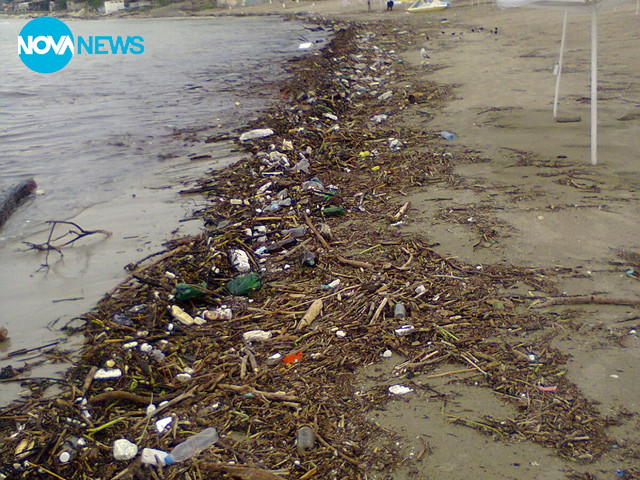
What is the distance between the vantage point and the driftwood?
19.8ft

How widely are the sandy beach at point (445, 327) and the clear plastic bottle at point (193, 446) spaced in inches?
2.2

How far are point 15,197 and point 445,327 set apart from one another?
18.2 ft

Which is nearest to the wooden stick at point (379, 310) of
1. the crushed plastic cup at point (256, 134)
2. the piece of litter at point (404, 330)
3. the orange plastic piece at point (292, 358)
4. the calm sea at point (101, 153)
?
the piece of litter at point (404, 330)

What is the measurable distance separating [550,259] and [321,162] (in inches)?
132

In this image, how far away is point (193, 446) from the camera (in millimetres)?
2549

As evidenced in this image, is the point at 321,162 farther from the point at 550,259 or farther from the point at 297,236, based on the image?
the point at 550,259

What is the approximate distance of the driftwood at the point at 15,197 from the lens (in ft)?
19.8

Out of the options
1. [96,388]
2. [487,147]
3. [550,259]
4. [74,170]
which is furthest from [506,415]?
[74,170]

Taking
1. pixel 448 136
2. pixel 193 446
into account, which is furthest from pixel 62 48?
pixel 193 446

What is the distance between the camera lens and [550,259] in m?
3.81

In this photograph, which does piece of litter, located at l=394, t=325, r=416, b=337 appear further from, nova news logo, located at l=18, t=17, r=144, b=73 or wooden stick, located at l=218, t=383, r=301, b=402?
nova news logo, located at l=18, t=17, r=144, b=73

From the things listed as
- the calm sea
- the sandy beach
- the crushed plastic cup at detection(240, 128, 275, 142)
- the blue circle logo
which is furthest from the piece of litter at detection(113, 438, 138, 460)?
the blue circle logo

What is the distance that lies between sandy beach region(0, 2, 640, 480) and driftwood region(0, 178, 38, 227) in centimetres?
238

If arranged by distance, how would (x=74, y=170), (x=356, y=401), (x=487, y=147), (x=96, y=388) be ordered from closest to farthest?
(x=356, y=401) < (x=96, y=388) < (x=487, y=147) < (x=74, y=170)
